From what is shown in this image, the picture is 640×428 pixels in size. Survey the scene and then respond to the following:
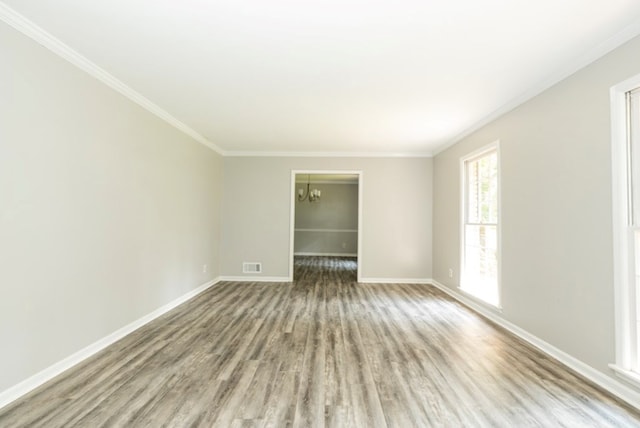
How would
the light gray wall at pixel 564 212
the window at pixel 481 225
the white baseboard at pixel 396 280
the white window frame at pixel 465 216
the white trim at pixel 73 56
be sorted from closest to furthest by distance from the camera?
the white trim at pixel 73 56, the light gray wall at pixel 564 212, the white window frame at pixel 465 216, the window at pixel 481 225, the white baseboard at pixel 396 280

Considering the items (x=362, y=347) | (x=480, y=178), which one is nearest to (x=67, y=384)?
(x=362, y=347)

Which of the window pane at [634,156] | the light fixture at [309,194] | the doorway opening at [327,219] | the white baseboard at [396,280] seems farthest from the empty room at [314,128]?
the doorway opening at [327,219]

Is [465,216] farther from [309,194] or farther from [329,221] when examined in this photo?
[309,194]

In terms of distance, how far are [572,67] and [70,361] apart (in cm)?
466

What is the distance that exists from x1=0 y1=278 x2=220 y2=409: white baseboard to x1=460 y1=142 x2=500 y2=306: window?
404cm

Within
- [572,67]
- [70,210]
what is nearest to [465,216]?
[572,67]

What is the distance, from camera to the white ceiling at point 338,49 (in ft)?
6.06

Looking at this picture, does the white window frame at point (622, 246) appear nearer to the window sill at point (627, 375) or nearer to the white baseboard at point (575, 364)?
the window sill at point (627, 375)

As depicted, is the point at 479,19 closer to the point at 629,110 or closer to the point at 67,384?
the point at 629,110

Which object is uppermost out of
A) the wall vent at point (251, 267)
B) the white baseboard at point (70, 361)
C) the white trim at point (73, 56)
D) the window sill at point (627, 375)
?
the white trim at point (73, 56)

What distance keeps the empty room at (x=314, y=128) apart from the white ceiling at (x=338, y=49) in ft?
0.06

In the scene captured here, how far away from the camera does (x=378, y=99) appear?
3.18m

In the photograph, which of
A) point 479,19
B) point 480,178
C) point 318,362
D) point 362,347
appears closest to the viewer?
point 479,19

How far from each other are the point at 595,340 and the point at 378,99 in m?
2.76
